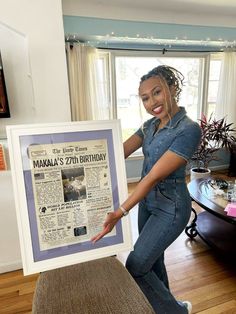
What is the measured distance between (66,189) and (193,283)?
1.41m

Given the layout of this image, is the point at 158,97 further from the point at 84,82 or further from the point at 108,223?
the point at 84,82

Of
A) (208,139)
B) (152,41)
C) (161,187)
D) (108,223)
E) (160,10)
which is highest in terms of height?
(160,10)

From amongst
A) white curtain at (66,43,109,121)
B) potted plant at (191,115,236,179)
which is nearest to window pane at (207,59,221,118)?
potted plant at (191,115,236,179)

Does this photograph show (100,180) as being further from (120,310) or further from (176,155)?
(120,310)

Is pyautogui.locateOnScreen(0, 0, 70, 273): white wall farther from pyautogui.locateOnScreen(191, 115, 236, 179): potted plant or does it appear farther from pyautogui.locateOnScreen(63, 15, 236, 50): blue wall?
pyautogui.locateOnScreen(191, 115, 236, 179): potted plant

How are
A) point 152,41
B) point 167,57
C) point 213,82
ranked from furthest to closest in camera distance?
point 213,82 → point 167,57 → point 152,41

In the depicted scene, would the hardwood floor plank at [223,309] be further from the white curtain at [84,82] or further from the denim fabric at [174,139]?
the white curtain at [84,82]

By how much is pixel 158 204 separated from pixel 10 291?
1424mm

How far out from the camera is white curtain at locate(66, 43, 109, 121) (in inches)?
129

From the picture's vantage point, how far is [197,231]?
7.68ft

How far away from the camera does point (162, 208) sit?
1.11m

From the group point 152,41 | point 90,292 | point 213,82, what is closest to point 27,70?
point 90,292

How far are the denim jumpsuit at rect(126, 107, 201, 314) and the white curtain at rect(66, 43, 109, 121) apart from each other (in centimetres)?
243

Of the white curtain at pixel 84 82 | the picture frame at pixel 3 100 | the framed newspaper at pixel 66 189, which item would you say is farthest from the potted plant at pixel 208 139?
the framed newspaper at pixel 66 189
